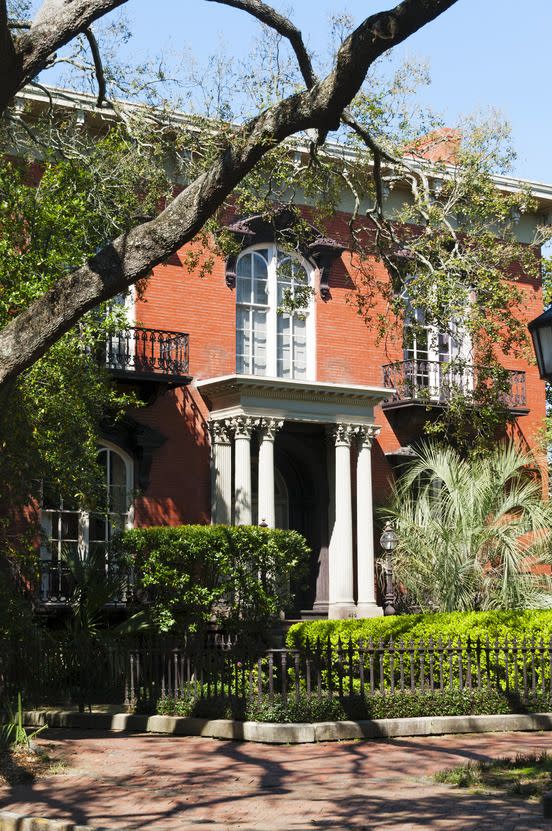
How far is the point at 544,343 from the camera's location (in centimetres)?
895

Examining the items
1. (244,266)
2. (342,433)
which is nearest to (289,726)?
(342,433)

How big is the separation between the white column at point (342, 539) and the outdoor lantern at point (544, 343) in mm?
16421

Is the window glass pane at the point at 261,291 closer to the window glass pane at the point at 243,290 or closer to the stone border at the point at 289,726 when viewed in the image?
the window glass pane at the point at 243,290

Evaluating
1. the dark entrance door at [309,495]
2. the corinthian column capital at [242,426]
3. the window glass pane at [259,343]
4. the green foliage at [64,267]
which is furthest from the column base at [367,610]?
the green foliage at [64,267]

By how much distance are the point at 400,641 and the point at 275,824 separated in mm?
6292

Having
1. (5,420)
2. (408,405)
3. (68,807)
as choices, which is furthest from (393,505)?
(68,807)

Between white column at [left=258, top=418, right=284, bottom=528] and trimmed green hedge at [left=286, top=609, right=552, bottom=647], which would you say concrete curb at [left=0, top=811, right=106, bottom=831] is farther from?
white column at [left=258, top=418, right=284, bottom=528]

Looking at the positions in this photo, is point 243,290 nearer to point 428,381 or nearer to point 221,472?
point 221,472

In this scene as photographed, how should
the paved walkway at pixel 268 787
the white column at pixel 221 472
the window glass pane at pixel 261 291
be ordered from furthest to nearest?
the window glass pane at pixel 261 291 → the white column at pixel 221 472 → the paved walkway at pixel 268 787

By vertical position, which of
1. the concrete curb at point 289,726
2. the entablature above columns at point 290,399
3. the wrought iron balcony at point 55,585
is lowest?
the concrete curb at point 289,726

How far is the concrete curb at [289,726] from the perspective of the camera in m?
13.5

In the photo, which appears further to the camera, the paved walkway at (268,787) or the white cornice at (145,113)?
the white cornice at (145,113)

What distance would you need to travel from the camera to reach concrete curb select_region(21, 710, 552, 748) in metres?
13.5

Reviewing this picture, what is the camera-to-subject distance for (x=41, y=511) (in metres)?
23.0
